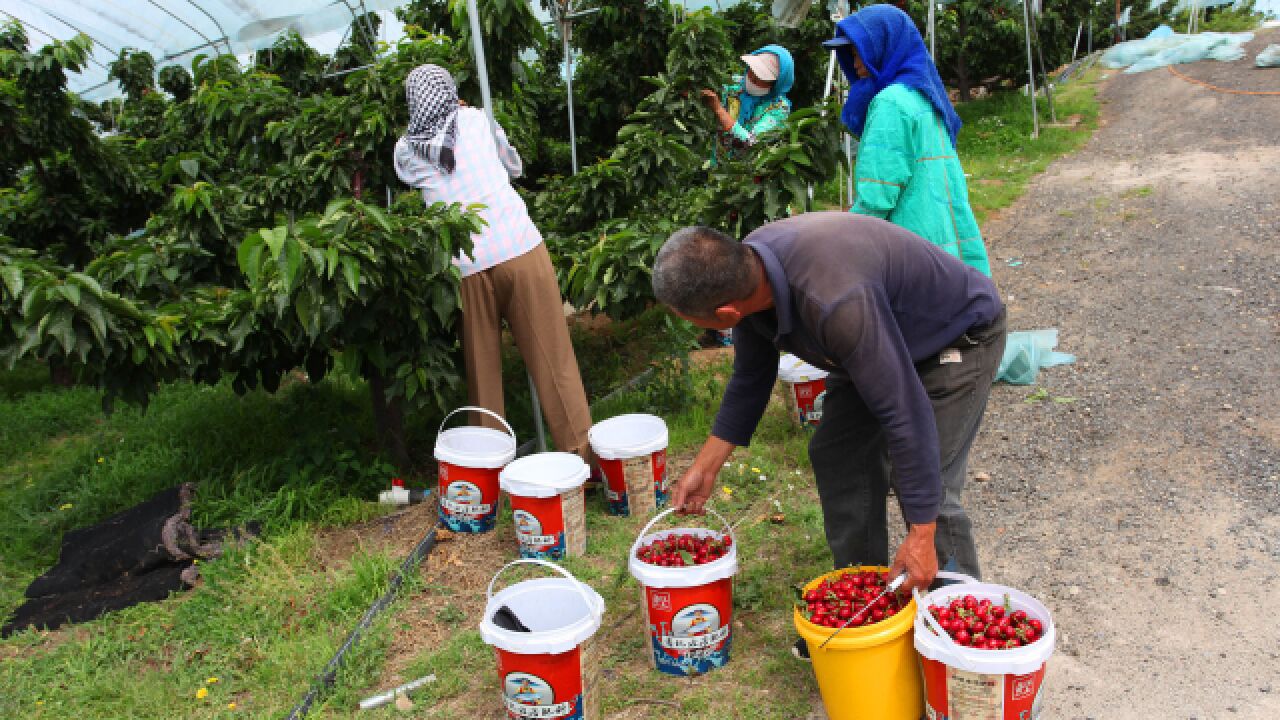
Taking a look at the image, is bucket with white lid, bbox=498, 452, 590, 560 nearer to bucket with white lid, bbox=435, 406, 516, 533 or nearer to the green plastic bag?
bucket with white lid, bbox=435, 406, 516, 533

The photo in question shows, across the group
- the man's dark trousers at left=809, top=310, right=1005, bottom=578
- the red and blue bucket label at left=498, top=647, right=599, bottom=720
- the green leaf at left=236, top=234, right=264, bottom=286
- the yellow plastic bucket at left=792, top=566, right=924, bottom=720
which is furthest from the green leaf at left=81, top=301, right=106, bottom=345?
the yellow plastic bucket at left=792, top=566, right=924, bottom=720

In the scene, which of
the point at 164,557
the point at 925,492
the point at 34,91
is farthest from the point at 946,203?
the point at 34,91

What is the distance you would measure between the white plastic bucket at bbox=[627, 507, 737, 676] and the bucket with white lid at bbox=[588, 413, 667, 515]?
953 mm

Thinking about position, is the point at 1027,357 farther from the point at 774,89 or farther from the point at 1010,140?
the point at 1010,140

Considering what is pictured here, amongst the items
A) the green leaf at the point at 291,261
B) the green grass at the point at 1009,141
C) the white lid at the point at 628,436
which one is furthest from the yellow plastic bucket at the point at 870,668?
the green grass at the point at 1009,141

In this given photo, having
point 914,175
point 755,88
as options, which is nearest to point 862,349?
point 914,175

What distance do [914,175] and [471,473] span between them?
2201 mm

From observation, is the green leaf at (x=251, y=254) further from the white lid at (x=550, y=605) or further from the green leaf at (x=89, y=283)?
the white lid at (x=550, y=605)

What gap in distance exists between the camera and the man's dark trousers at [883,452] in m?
2.53

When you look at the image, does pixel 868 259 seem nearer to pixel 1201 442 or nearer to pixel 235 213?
pixel 1201 442

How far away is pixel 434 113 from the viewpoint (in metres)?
3.99

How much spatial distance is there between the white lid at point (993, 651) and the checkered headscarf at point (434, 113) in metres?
2.83

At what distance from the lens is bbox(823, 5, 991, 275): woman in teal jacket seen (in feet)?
10.9

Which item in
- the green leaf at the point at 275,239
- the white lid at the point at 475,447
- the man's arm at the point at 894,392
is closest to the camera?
the man's arm at the point at 894,392
